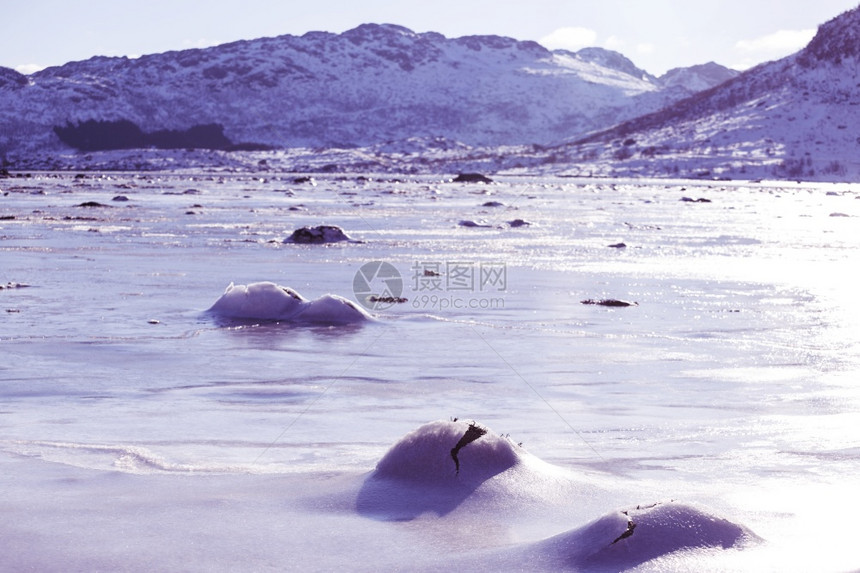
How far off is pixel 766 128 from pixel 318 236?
133 m

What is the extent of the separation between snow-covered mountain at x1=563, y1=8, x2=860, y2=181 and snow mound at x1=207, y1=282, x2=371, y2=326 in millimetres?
104862

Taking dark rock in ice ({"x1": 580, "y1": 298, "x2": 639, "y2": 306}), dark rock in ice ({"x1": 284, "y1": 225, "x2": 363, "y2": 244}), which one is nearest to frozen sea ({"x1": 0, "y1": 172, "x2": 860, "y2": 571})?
dark rock in ice ({"x1": 580, "y1": 298, "x2": 639, "y2": 306})

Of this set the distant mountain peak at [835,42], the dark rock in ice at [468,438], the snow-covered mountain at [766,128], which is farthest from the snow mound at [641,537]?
the distant mountain peak at [835,42]

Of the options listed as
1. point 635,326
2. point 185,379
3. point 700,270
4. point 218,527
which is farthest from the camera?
point 700,270

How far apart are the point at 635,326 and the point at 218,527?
6.18 meters

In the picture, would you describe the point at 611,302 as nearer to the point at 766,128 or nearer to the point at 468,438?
the point at 468,438

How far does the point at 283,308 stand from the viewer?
9297 millimetres

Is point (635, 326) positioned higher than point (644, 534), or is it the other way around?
point (644, 534)

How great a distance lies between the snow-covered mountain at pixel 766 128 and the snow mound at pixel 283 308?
105 m

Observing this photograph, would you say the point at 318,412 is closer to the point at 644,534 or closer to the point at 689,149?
the point at 644,534

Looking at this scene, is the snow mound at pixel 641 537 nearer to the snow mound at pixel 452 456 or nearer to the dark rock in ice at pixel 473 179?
the snow mound at pixel 452 456

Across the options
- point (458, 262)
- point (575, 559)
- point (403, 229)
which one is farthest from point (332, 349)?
point (403, 229)

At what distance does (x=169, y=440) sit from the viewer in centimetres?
479

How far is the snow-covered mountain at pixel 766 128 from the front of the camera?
122 metres
